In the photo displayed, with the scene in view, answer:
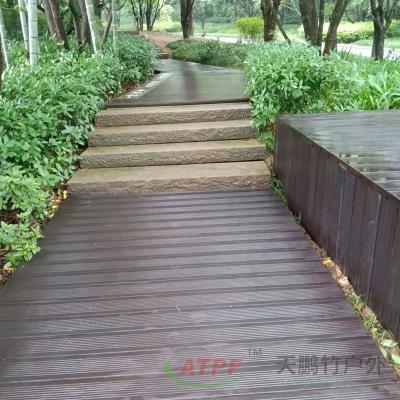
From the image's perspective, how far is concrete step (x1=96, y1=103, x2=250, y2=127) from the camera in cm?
474

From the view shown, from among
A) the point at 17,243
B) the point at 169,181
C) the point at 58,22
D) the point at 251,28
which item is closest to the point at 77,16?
the point at 58,22

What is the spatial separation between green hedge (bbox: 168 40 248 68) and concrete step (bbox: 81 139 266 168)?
657cm

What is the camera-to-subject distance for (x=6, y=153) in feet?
10.6

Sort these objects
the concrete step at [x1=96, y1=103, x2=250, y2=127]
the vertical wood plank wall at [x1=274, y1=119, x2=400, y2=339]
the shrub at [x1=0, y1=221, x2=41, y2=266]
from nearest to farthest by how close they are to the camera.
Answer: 1. the vertical wood plank wall at [x1=274, y1=119, x2=400, y2=339]
2. the shrub at [x1=0, y1=221, x2=41, y2=266]
3. the concrete step at [x1=96, y1=103, x2=250, y2=127]

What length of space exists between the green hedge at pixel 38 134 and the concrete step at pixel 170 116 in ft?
0.70

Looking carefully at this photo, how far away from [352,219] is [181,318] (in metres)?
1.01

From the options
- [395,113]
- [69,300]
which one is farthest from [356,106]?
[69,300]

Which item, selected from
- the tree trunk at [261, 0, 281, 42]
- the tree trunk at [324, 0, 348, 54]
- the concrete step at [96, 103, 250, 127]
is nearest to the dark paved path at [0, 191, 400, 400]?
the concrete step at [96, 103, 250, 127]

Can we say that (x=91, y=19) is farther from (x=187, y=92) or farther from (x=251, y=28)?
(x=251, y=28)

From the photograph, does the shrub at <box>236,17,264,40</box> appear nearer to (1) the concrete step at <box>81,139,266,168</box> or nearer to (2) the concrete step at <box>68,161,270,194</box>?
(1) the concrete step at <box>81,139,266,168</box>

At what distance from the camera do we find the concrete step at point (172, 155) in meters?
4.20

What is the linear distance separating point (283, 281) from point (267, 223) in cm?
80

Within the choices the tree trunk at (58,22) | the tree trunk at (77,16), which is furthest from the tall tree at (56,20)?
the tree trunk at (77,16)

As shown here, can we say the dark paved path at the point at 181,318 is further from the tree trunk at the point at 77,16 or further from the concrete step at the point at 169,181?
the tree trunk at the point at 77,16
